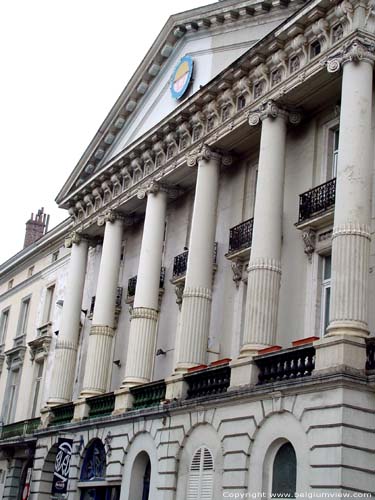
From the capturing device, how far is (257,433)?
1955cm

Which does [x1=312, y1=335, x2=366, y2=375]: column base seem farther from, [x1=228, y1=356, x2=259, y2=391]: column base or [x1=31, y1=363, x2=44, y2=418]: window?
[x1=31, y1=363, x2=44, y2=418]: window

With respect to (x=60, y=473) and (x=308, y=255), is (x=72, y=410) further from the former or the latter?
(x=308, y=255)

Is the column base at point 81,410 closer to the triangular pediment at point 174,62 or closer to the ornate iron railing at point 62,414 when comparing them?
the ornate iron railing at point 62,414

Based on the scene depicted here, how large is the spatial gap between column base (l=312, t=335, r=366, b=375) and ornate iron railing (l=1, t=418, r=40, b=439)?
18845 mm

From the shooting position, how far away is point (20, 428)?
122 feet

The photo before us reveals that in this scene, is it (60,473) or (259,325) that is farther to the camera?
(60,473)

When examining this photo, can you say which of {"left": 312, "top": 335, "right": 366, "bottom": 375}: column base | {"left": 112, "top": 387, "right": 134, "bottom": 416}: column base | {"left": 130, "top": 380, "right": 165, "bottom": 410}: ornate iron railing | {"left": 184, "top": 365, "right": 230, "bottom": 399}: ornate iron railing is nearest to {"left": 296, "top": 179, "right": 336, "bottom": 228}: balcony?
{"left": 184, "top": 365, "right": 230, "bottom": 399}: ornate iron railing

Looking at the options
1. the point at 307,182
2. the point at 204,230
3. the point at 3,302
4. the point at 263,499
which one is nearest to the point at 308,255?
the point at 307,182

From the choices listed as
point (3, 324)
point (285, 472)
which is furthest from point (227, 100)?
point (3, 324)

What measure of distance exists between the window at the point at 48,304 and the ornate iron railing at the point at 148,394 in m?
15.2

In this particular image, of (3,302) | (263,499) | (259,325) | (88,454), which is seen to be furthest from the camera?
(3,302)

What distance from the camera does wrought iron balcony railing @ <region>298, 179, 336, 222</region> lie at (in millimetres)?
21875

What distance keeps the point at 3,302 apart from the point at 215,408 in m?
29.4

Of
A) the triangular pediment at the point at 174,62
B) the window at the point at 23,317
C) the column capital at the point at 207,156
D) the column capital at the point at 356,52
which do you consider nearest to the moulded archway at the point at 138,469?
the column capital at the point at 207,156
